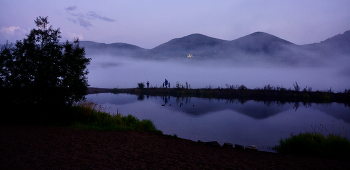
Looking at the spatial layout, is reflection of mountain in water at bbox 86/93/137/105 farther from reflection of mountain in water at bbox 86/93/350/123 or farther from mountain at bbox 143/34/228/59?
mountain at bbox 143/34/228/59

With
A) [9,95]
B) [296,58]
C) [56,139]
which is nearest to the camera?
[56,139]

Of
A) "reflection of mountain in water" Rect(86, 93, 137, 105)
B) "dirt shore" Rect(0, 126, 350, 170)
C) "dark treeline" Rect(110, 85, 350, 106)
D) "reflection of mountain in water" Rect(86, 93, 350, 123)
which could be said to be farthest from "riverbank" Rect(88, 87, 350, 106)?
"dirt shore" Rect(0, 126, 350, 170)

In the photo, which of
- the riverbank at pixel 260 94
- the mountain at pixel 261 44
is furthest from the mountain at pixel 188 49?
the riverbank at pixel 260 94

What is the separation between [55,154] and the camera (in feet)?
19.1

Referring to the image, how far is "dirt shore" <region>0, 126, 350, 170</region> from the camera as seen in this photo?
5242mm

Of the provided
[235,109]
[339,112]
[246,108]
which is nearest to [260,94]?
[246,108]

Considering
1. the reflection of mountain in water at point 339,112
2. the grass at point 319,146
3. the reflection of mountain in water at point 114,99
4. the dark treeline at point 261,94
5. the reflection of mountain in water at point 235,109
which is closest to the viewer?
the grass at point 319,146

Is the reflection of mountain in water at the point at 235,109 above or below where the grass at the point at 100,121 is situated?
below

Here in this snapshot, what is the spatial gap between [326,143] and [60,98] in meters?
13.0

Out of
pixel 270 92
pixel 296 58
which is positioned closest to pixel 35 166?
pixel 270 92

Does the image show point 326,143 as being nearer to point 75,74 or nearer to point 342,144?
point 342,144

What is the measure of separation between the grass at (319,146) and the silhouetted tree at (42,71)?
11.1 metres

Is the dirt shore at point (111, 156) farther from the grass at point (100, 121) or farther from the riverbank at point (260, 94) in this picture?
the riverbank at point (260, 94)

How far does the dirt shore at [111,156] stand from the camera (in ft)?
17.2
